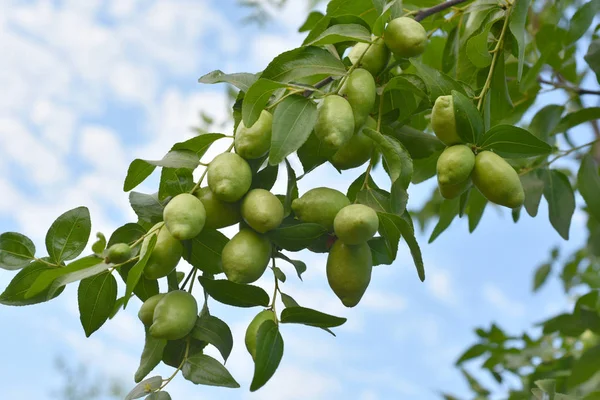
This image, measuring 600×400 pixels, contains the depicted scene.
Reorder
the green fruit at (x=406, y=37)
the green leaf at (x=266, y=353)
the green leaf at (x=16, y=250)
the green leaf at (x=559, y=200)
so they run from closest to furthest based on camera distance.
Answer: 1. the green leaf at (x=266, y=353)
2. the green fruit at (x=406, y=37)
3. the green leaf at (x=16, y=250)
4. the green leaf at (x=559, y=200)

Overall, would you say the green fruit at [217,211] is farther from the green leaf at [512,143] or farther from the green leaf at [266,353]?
the green leaf at [512,143]

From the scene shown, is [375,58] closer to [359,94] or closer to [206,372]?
[359,94]

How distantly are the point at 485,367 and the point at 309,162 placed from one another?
5.26ft

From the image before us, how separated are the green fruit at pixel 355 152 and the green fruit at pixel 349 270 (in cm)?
14

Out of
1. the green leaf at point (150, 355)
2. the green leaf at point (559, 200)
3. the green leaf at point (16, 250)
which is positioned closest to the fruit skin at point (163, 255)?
the green leaf at point (150, 355)

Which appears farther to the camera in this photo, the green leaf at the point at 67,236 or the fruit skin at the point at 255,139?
the green leaf at the point at 67,236

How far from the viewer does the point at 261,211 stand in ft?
3.11

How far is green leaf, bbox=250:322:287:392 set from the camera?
923 millimetres

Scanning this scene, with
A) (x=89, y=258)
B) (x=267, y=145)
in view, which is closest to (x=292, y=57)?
(x=267, y=145)

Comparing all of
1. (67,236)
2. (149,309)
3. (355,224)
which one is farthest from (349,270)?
(67,236)

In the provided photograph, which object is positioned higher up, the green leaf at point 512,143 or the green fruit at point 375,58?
the green fruit at point 375,58

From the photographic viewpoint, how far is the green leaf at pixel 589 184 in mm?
1734

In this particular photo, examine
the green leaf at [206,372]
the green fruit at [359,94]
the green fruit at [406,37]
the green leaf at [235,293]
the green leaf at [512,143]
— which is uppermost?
the green fruit at [406,37]

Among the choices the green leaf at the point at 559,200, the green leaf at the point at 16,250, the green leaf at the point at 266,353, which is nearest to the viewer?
the green leaf at the point at 266,353
